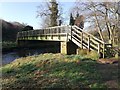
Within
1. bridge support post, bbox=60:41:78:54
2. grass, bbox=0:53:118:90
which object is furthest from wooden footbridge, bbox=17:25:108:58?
grass, bbox=0:53:118:90

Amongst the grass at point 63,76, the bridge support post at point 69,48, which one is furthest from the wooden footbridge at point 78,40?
the grass at point 63,76

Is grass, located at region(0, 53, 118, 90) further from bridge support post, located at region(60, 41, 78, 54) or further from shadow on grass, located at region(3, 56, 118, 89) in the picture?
bridge support post, located at region(60, 41, 78, 54)

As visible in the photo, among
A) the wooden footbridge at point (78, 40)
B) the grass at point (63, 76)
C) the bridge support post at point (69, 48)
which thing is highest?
the wooden footbridge at point (78, 40)

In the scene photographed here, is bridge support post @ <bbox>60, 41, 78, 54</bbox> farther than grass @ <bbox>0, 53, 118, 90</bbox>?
Yes

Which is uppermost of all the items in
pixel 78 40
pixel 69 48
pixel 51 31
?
pixel 51 31

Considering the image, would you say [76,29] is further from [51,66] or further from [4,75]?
[4,75]

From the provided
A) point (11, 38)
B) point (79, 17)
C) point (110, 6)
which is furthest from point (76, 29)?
point (11, 38)

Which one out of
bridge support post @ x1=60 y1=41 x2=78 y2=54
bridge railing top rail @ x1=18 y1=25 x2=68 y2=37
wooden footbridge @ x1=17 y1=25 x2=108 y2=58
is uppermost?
bridge railing top rail @ x1=18 y1=25 x2=68 y2=37

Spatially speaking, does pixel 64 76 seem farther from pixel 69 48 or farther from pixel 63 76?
pixel 69 48

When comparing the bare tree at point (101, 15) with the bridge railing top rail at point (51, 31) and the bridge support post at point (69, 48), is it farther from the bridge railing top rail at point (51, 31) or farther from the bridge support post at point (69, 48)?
the bridge support post at point (69, 48)

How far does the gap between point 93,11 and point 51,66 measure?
1450 cm

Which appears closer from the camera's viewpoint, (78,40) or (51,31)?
(78,40)

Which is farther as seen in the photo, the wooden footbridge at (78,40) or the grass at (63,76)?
the wooden footbridge at (78,40)

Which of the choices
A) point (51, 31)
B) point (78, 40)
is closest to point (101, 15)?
point (51, 31)
